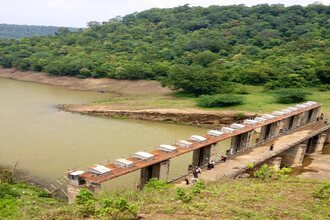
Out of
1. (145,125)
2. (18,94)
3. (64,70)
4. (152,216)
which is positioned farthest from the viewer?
(64,70)

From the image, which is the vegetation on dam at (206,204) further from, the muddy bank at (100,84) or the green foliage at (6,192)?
the muddy bank at (100,84)

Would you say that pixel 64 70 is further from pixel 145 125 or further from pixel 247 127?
pixel 247 127

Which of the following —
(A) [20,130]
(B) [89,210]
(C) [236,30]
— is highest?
(C) [236,30]

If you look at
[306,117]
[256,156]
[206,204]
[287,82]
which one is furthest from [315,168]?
[287,82]

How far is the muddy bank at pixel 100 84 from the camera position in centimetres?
7323

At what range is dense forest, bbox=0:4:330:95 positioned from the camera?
66.6m

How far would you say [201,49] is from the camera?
308 feet

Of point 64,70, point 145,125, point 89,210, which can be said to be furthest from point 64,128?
point 64,70

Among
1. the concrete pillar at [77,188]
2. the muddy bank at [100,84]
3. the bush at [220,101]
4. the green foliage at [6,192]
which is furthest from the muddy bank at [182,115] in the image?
the concrete pillar at [77,188]

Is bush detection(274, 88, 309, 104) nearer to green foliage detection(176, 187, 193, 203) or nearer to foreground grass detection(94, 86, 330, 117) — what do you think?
foreground grass detection(94, 86, 330, 117)

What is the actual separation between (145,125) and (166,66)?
3085cm

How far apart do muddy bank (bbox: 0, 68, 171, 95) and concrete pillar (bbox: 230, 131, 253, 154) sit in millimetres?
35462

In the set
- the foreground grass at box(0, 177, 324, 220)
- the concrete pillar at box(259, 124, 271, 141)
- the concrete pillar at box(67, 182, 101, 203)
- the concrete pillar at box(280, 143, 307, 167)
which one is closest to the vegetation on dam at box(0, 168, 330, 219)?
the foreground grass at box(0, 177, 324, 220)

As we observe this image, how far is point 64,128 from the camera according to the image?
151 ft
